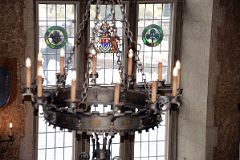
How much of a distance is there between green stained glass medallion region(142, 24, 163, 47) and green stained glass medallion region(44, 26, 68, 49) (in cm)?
135

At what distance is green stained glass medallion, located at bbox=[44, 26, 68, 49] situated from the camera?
1018cm

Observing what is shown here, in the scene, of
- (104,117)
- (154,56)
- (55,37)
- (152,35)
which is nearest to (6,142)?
(55,37)

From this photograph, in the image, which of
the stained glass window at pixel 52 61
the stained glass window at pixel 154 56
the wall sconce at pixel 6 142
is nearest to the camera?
the wall sconce at pixel 6 142

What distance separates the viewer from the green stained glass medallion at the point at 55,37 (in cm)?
1018

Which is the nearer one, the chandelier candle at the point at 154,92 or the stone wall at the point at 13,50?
the chandelier candle at the point at 154,92

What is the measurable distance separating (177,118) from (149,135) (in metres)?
0.57

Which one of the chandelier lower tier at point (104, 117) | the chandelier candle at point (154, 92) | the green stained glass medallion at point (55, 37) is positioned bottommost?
the chandelier lower tier at point (104, 117)

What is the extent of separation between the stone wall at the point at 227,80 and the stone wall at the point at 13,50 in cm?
306

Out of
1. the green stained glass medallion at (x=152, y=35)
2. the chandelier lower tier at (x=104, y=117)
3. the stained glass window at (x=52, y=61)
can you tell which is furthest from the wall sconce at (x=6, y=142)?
the chandelier lower tier at (x=104, y=117)

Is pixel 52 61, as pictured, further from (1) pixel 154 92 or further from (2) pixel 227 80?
(1) pixel 154 92

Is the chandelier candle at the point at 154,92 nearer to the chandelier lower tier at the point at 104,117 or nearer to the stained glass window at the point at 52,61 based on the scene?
the chandelier lower tier at the point at 104,117

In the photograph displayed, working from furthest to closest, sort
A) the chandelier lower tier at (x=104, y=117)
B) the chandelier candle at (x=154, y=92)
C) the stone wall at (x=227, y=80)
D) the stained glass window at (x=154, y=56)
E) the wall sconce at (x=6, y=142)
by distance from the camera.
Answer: the stained glass window at (x=154, y=56), the stone wall at (x=227, y=80), the wall sconce at (x=6, y=142), the chandelier candle at (x=154, y=92), the chandelier lower tier at (x=104, y=117)

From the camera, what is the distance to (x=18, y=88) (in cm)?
987

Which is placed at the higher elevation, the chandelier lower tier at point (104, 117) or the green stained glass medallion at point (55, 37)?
the green stained glass medallion at point (55, 37)
